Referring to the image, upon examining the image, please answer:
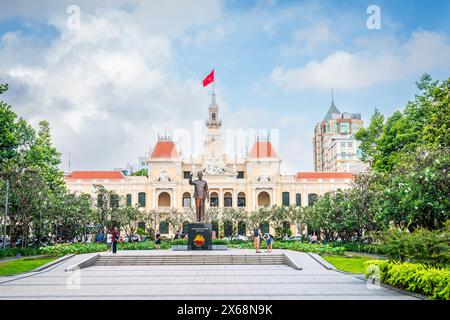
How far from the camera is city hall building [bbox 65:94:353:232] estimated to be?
77.1 metres

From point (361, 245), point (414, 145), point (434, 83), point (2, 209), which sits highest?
point (434, 83)

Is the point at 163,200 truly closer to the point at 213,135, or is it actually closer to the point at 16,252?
the point at 213,135

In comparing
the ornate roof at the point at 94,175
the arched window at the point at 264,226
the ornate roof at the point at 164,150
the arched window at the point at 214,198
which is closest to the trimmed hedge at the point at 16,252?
the arched window at the point at 264,226

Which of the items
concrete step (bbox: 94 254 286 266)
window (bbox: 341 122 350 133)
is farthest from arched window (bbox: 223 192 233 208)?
concrete step (bbox: 94 254 286 266)

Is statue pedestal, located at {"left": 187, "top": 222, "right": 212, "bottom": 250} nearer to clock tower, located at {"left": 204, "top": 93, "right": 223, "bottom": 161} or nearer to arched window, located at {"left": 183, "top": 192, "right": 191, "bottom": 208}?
arched window, located at {"left": 183, "top": 192, "right": 191, "bottom": 208}

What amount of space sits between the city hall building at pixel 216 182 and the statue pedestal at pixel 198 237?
151ft

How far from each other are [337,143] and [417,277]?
323ft

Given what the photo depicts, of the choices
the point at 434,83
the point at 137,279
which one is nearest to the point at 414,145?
the point at 434,83

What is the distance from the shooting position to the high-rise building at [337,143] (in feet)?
357

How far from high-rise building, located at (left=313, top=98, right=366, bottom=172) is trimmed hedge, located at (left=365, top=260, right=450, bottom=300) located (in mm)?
80860
